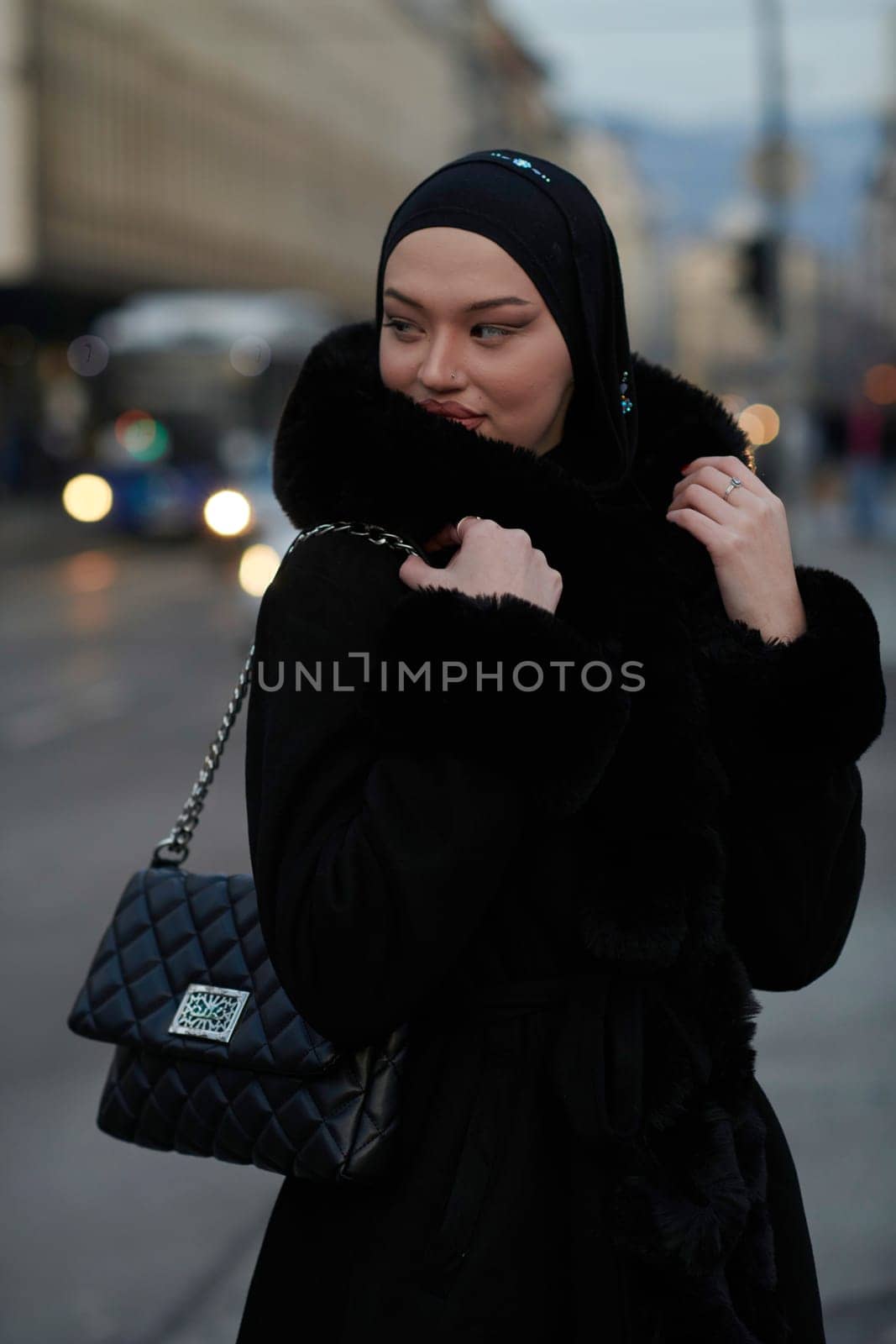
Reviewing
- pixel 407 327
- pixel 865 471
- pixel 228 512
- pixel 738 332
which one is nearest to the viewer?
pixel 407 327

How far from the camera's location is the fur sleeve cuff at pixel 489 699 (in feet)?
5.43

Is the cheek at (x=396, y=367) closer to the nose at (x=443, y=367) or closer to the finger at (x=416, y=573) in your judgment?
the nose at (x=443, y=367)

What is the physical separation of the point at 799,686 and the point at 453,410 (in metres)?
0.45

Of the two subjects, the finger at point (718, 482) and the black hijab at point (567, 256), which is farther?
the finger at point (718, 482)

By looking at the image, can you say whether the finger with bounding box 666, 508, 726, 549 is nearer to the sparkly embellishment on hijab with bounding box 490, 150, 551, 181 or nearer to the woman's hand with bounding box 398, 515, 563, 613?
the woman's hand with bounding box 398, 515, 563, 613

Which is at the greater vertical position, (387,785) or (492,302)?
(492,302)

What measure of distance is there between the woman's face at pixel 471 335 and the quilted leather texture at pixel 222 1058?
0.59 m

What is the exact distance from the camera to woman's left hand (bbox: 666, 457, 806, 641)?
192cm

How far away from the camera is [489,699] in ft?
5.44

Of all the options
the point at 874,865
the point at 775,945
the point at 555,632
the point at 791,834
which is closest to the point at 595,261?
the point at 555,632

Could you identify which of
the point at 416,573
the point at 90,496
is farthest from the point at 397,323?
the point at 90,496

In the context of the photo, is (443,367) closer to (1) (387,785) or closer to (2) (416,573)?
(2) (416,573)

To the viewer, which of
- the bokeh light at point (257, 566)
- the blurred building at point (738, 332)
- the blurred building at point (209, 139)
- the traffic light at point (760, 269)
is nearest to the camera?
the bokeh light at point (257, 566)

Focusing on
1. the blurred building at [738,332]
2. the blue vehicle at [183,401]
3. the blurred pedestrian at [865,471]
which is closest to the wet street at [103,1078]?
the blurred building at [738,332]
